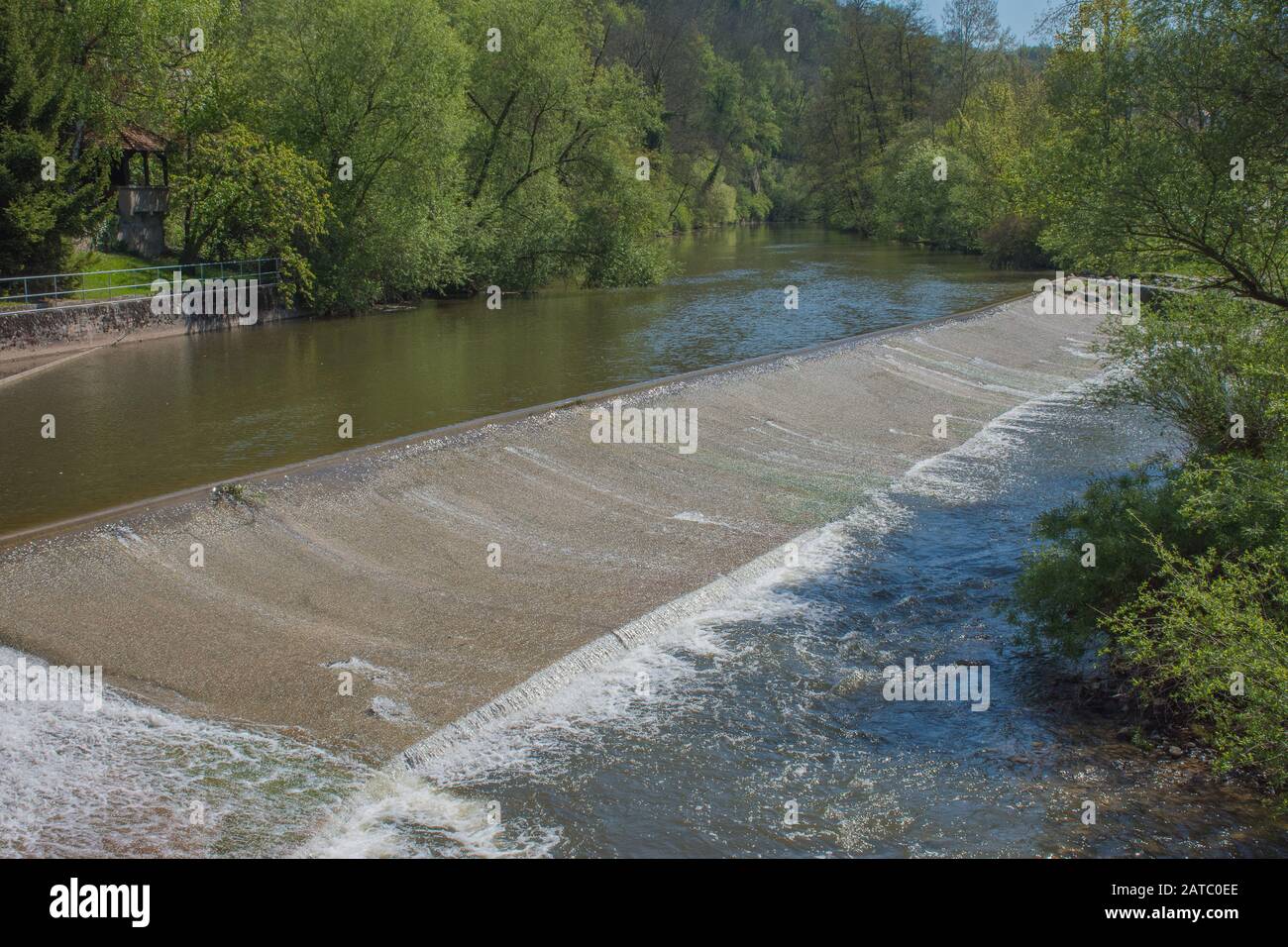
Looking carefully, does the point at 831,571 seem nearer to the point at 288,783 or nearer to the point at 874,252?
the point at 288,783

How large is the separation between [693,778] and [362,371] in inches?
631

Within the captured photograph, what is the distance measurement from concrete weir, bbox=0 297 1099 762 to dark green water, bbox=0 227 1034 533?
2.99 m

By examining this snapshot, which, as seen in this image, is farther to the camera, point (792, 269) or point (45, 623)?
point (792, 269)

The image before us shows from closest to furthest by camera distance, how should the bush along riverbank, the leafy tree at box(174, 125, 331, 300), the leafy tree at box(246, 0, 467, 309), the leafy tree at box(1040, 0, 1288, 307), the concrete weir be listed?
the bush along riverbank, the concrete weir, the leafy tree at box(1040, 0, 1288, 307), the leafy tree at box(174, 125, 331, 300), the leafy tree at box(246, 0, 467, 309)

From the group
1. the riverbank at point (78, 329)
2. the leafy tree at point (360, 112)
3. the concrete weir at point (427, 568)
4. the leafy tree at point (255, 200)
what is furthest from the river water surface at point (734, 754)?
the leafy tree at point (360, 112)

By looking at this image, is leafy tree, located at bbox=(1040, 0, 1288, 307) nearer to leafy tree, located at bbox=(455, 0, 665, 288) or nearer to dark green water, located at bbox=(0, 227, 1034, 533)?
dark green water, located at bbox=(0, 227, 1034, 533)

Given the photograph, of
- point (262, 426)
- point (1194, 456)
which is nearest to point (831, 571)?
point (1194, 456)

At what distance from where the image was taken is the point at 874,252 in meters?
54.1

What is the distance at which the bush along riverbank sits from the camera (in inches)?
304
